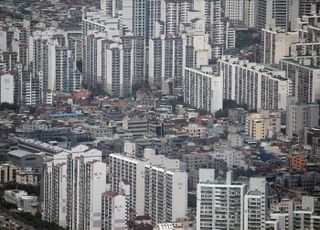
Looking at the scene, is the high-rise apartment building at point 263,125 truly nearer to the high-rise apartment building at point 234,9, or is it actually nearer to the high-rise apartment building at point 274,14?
the high-rise apartment building at point 274,14

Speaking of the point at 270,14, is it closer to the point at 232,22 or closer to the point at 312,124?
the point at 232,22

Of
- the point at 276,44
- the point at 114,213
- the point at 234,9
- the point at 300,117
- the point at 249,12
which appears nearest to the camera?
the point at 114,213

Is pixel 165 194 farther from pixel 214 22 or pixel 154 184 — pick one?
pixel 214 22

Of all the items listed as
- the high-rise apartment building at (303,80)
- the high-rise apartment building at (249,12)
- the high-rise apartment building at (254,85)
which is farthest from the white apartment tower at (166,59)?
the high-rise apartment building at (249,12)

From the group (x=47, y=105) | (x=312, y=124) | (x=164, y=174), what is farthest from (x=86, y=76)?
(x=164, y=174)

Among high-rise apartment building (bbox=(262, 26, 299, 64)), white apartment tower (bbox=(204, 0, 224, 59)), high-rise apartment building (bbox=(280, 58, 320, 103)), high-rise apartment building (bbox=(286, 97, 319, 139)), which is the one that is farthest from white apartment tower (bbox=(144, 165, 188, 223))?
white apartment tower (bbox=(204, 0, 224, 59))

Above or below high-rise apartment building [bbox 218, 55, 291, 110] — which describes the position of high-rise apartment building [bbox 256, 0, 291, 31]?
above

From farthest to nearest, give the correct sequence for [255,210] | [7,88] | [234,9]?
[234,9]
[7,88]
[255,210]

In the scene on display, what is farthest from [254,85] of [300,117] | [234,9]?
[234,9]

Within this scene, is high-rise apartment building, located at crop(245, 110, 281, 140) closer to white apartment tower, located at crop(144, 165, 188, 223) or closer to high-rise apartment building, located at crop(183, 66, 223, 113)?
high-rise apartment building, located at crop(183, 66, 223, 113)
